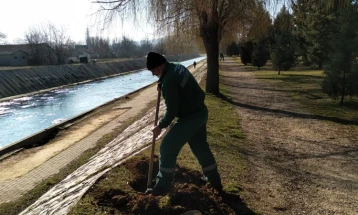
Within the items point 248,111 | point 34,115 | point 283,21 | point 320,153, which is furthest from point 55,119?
point 320,153

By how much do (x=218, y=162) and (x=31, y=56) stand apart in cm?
6844

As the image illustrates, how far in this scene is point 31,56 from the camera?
220 feet

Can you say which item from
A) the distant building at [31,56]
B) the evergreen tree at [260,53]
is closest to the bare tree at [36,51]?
the distant building at [31,56]

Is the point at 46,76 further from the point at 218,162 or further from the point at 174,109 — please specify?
the point at 174,109

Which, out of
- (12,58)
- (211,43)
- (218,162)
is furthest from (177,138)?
(12,58)

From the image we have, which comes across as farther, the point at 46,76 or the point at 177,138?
the point at 46,76

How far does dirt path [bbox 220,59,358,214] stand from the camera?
15.5 feet

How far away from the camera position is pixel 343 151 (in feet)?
24.9

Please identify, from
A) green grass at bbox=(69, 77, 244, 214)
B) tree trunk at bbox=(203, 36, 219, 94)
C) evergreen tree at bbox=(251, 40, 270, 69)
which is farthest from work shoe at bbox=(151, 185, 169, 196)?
evergreen tree at bbox=(251, 40, 270, 69)

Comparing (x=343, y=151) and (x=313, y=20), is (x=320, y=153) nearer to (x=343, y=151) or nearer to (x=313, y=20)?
(x=343, y=151)

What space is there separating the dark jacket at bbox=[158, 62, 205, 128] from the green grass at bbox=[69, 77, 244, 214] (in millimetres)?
1009

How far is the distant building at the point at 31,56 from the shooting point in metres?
66.2

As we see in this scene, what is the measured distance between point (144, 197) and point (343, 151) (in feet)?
17.7

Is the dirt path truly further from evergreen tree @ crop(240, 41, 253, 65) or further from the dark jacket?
evergreen tree @ crop(240, 41, 253, 65)
